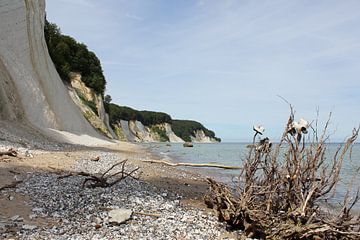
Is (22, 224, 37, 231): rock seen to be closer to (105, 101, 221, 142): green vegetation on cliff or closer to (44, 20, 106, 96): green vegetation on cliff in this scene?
(44, 20, 106, 96): green vegetation on cliff

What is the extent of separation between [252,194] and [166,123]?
113 meters

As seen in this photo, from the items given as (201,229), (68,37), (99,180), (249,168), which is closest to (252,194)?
(249,168)

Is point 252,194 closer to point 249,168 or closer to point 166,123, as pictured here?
point 249,168

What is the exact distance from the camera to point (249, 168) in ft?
19.4

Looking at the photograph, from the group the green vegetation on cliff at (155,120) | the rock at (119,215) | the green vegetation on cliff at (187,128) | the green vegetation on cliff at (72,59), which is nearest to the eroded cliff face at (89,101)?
the green vegetation on cliff at (72,59)

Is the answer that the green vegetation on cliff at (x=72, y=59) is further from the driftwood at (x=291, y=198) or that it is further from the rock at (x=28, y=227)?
the driftwood at (x=291, y=198)

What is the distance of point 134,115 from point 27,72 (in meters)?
72.0

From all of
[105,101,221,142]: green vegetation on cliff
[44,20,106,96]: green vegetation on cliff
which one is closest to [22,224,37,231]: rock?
[44,20,106,96]: green vegetation on cliff

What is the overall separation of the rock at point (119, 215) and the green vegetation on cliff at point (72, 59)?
37.3m

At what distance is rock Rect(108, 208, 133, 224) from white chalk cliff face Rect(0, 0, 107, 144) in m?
15.9

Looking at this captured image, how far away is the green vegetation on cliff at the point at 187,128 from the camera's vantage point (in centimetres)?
13418

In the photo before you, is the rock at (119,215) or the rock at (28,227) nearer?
the rock at (28,227)

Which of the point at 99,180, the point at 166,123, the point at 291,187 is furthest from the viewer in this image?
the point at 166,123

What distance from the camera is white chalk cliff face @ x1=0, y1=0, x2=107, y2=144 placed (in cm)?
2083
